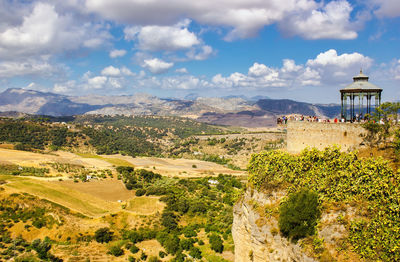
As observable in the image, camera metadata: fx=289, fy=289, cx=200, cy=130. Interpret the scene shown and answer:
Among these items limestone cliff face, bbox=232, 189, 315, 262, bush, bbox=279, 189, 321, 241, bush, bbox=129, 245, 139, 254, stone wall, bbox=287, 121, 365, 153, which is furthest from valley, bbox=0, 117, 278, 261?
bush, bbox=279, 189, 321, 241

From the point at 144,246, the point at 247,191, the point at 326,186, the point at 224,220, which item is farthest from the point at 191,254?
the point at 326,186

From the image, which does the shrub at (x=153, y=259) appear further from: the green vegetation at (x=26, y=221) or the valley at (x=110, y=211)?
the green vegetation at (x=26, y=221)

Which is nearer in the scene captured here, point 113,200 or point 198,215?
point 198,215

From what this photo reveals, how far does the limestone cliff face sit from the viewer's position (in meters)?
18.3

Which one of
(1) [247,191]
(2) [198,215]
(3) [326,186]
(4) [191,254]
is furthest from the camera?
(2) [198,215]

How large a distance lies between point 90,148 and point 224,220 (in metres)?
93.1

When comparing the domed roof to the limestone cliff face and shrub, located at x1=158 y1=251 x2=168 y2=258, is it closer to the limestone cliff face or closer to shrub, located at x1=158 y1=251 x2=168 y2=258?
the limestone cliff face

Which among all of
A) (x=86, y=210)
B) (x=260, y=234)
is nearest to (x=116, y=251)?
(x=86, y=210)

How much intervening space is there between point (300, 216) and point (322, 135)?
30.5 feet

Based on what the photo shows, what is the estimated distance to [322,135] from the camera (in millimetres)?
24422

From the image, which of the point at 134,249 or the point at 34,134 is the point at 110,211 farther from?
the point at 34,134

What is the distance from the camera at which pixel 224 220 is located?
48031 millimetres

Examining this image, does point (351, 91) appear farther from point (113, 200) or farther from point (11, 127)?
point (11, 127)

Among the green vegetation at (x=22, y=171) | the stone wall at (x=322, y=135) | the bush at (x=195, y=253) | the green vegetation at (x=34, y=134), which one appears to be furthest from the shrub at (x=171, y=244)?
the green vegetation at (x=34, y=134)
